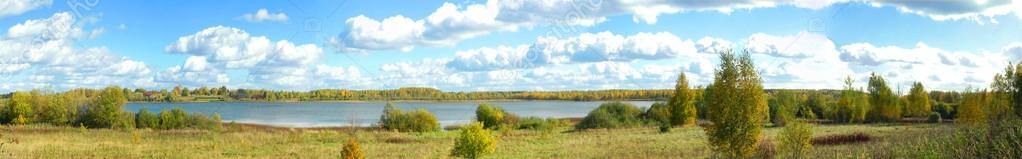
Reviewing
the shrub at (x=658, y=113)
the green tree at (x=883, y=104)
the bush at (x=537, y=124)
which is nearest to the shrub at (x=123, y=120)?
the bush at (x=537, y=124)

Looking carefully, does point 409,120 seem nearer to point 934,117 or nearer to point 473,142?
point 473,142

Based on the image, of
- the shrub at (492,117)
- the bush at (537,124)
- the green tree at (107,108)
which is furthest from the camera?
the shrub at (492,117)

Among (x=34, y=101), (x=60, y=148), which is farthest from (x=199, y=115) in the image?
(x=60, y=148)

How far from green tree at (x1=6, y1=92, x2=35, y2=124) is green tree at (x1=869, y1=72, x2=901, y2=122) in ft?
281

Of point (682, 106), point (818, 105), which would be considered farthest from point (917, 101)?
point (682, 106)

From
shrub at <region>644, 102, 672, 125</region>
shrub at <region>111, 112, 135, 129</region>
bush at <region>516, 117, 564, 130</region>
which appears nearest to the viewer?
bush at <region>516, 117, 564, 130</region>

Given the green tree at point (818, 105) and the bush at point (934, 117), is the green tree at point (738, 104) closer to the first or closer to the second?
the bush at point (934, 117)

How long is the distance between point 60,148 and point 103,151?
2870mm

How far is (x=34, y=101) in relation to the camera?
8281 centimetres

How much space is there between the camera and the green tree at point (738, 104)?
18.5m

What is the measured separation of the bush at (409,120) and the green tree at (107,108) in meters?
25.0

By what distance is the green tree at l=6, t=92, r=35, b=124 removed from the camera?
79.9 meters

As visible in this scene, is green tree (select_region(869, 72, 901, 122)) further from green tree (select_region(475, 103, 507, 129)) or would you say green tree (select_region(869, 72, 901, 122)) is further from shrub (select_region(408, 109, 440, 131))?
shrub (select_region(408, 109, 440, 131))

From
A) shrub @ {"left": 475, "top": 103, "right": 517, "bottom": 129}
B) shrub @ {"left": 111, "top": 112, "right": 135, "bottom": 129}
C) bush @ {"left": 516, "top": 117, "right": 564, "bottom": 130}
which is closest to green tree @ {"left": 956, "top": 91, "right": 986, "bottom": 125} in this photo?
bush @ {"left": 516, "top": 117, "right": 564, "bottom": 130}
